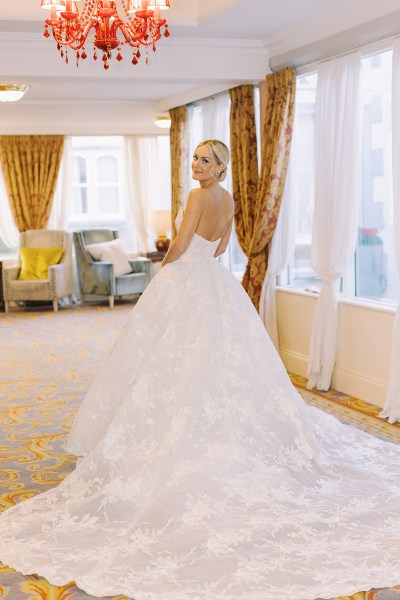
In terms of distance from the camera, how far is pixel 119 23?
447cm

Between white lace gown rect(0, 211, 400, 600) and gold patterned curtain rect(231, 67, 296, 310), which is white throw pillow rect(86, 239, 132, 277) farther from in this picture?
white lace gown rect(0, 211, 400, 600)

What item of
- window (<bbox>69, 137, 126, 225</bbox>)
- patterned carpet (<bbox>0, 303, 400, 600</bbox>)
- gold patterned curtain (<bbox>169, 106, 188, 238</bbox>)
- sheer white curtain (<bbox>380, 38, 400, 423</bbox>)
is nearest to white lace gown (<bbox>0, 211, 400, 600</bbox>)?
patterned carpet (<bbox>0, 303, 400, 600</bbox>)

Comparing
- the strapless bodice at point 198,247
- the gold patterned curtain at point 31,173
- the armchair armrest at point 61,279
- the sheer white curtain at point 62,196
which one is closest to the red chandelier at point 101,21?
the strapless bodice at point 198,247

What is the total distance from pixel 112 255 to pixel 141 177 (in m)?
1.81

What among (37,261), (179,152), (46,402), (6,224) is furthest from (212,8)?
(6,224)

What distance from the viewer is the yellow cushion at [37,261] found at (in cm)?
1166

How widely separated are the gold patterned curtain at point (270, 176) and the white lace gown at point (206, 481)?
8.70 feet

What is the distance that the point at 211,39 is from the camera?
6992mm

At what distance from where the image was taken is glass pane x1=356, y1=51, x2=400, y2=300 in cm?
609

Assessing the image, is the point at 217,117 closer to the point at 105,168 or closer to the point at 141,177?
Result: the point at 141,177

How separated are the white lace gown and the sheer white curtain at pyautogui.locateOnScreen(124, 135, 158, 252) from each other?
8312 millimetres

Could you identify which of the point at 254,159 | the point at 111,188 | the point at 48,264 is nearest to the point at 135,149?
the point at 111,188

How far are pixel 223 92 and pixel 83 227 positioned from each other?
5128mm

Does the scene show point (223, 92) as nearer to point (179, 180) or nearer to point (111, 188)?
point (179, 180)
